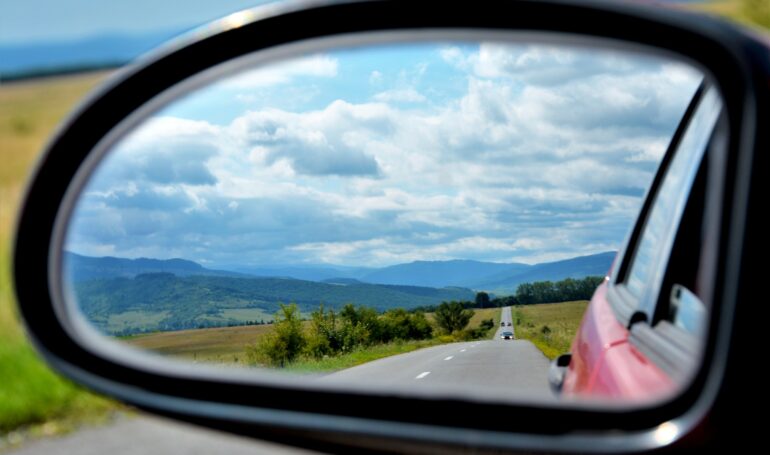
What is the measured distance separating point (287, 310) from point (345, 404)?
0.51m

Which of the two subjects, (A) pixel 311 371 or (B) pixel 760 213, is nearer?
(B) pixel 760 213

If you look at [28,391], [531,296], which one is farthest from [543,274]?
[28,391]

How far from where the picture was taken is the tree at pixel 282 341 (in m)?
2.09

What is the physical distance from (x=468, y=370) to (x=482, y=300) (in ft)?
Result: 0.56

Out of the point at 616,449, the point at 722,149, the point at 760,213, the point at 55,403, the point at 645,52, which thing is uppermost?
the point at 645,52

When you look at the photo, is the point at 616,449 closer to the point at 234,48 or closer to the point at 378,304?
the point at 378,304

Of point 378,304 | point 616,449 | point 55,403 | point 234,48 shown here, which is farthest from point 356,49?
point 55,403

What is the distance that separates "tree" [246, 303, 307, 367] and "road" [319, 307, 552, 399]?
0.19 metres

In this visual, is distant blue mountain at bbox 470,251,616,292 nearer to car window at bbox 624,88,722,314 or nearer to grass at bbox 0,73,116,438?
car window at bbox 624,88,722,314

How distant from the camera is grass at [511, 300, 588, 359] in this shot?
1.99m

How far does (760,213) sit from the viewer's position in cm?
129

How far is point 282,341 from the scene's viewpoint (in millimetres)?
2137

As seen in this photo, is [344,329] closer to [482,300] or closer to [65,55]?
[482,300]

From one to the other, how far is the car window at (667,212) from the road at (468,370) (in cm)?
47
